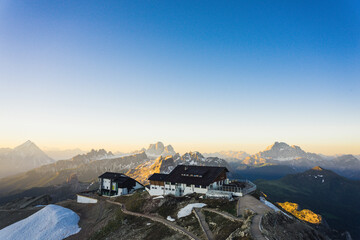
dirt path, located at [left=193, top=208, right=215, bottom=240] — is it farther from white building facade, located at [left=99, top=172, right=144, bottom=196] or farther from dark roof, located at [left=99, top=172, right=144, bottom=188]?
white building facade, located at [left=99, top=172, right=144, bottom=196]

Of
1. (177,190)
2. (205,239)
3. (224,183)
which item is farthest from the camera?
(224,183)

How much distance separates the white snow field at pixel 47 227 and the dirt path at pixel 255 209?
179 ft

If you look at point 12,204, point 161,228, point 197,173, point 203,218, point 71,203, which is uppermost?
point 197,173

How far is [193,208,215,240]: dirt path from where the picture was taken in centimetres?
3859

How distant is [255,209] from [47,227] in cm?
6808

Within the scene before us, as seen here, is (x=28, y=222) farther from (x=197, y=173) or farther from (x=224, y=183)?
(x=224, y=183)

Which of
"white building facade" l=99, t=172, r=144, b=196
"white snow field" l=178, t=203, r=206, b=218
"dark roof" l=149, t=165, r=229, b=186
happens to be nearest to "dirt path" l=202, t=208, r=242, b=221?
"white snow field" l=178, t=203, r=206, b=218

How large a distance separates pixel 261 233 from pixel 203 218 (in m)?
18.8

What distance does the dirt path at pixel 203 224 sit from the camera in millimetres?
38594

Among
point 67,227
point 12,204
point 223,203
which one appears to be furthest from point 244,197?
point 12,204

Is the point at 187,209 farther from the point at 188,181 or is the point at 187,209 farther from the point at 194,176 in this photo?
the point at 194,176

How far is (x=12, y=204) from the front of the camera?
130125mm

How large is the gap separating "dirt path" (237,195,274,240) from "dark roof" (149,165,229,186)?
15264 millimetres

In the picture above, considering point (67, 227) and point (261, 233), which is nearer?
point (261, 233)
